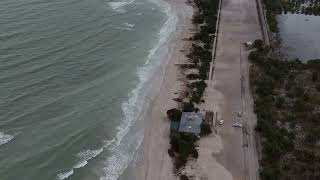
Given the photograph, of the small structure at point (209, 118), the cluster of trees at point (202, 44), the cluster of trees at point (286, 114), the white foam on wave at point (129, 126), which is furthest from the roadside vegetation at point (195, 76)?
the cluster of trees at point (286, 114)

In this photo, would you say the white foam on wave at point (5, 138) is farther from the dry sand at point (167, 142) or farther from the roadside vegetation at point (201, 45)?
the roadside vegetation at point (201, 45)

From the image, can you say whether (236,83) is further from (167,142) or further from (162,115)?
(167,142)

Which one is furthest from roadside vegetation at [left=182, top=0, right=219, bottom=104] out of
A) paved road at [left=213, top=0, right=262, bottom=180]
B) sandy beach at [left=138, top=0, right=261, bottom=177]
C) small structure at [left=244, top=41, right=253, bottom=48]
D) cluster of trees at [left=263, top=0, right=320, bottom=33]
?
cluster of trees at [left=263, top=0, right=320, bottom=33]

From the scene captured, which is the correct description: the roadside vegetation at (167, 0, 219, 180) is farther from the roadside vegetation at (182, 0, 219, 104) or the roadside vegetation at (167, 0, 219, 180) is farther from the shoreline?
the shoreline

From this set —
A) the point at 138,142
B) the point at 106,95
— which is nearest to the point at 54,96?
the point at 106,95

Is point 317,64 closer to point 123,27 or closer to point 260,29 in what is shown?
point 260,29
